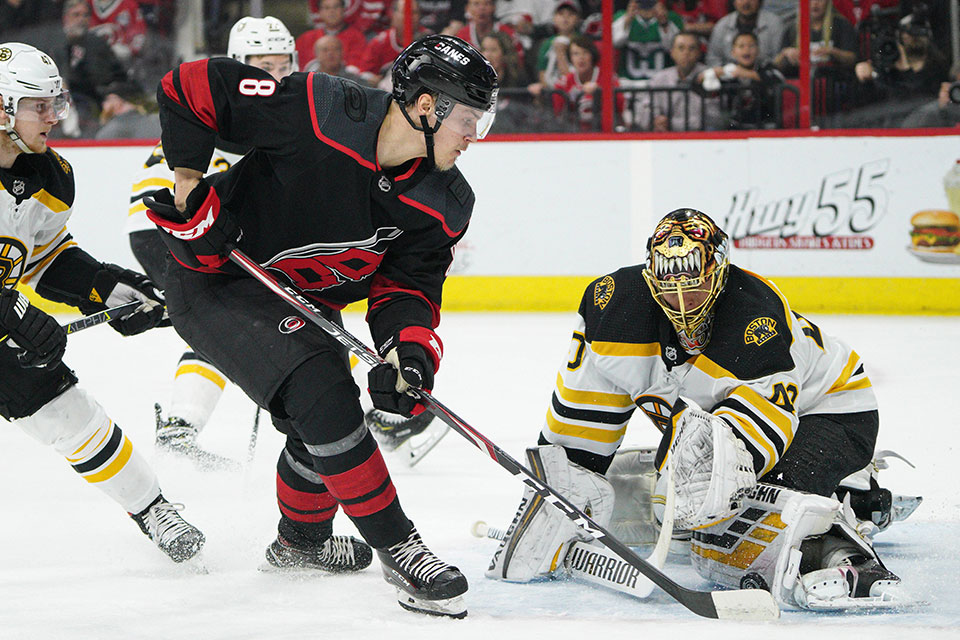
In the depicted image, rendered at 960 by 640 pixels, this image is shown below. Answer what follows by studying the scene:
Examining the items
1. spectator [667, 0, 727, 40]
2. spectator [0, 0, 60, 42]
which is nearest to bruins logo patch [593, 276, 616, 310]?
spectator [667, 0, 727, 40]

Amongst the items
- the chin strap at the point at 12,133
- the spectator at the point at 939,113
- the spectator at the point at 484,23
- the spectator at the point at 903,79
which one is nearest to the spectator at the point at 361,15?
the spectator at the point at 484,23

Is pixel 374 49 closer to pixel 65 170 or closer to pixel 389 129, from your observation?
pixel 65 170

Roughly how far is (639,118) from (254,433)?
3.69m

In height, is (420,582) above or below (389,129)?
below

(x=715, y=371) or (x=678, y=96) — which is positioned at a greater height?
(x=715, y=371)

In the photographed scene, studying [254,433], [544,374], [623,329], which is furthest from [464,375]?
[623,329]

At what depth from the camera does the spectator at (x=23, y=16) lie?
7.11m

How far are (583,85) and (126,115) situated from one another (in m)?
2.66

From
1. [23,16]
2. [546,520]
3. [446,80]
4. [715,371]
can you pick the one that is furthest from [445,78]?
[23,16]

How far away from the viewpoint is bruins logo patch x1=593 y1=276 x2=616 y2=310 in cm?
238

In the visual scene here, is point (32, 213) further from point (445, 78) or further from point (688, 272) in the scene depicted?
point (688, 272)

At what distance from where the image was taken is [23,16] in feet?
23.5

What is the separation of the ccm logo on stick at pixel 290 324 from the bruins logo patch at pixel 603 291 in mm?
602

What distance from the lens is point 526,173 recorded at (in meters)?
6.19
